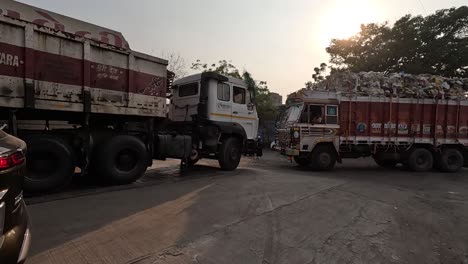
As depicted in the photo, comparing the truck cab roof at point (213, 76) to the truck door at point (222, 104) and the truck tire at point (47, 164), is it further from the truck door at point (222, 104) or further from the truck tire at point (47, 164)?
the truck tire at point (47, 164)

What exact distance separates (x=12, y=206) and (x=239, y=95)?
911cm

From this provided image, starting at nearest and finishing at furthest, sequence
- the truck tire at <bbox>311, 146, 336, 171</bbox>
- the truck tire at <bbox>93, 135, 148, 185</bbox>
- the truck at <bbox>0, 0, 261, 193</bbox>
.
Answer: the truck at <bbox>0, 0, 261, 193</bbox> < the truck tire at <bbox>93, 135, 148, 185</bbox> < the truck tire at <bbox>311, 146, 336, 171</bbox>

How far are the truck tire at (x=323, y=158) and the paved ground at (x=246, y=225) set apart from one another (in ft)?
14.2

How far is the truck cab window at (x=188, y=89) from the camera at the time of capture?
34.6 ft

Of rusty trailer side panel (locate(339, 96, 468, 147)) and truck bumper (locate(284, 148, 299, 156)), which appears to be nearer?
truck bumper (locate(284, 148, 299, 156))

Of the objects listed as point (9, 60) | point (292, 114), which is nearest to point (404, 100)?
point (292, 114)

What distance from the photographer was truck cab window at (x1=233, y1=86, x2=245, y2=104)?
1093 centimetres

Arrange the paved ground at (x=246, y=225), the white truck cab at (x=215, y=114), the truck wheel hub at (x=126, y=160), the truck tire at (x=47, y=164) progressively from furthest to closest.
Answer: the white truck cab at (x=215, y=114) < the truck wheel hub at (x=126, y=160) < the truck tire at (x=47, y=164) < the paved ground at (x=246, y=225)

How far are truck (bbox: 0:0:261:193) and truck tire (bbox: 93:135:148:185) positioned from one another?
2 cm

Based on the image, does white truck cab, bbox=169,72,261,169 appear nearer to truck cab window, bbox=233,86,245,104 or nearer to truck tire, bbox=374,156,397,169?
truck cab window, bbox=233,86,245,104

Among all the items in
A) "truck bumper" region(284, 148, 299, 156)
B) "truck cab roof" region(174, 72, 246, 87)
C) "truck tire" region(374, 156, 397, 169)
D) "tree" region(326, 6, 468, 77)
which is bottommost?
"truck tire" region(374, 156, 397, 169)

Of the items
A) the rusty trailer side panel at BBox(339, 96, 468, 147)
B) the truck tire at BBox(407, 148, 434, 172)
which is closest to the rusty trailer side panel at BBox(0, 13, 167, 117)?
the rusty trailer side panel at BBox(339, 96, 468, 147)

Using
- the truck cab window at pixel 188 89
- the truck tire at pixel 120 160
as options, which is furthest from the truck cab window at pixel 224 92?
the truck tire at pixel 120 160

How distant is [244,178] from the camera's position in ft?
30.2
